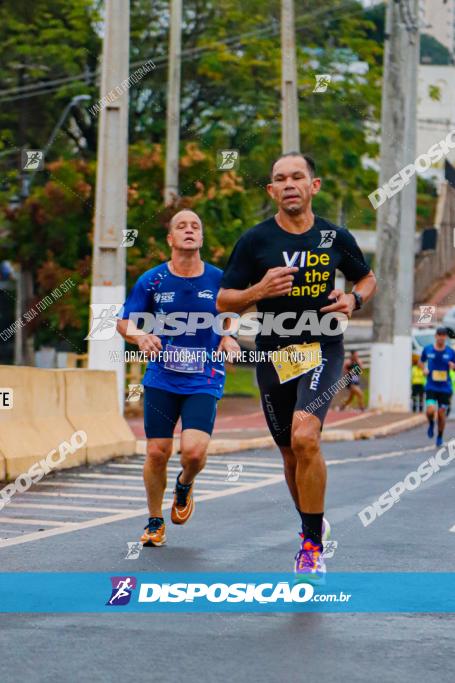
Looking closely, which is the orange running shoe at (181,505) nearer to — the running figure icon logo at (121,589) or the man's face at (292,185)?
the running figure icon logo at (121,589)

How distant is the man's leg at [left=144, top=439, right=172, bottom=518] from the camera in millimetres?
10727

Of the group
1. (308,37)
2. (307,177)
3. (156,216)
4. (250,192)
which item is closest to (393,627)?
(307,177)

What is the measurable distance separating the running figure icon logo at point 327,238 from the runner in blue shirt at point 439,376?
15.8 meters

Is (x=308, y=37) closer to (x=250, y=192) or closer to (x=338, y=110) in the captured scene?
(x=338, y=110)

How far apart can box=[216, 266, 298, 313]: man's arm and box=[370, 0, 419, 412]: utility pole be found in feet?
85.8

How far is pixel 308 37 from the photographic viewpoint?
48.6m

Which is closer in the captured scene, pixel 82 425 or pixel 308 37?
pixel 82 425

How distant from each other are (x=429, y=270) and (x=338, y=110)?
92.7 feet

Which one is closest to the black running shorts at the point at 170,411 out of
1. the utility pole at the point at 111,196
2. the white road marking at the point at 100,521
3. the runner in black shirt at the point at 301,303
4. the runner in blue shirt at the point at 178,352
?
A: the runner in blue shirt at the point at 178,352

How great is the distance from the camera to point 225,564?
9.52 meters

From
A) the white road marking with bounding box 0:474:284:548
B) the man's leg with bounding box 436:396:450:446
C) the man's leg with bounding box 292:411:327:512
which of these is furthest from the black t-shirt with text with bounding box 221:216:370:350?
the man's leg with bounding box 436:396:450:446

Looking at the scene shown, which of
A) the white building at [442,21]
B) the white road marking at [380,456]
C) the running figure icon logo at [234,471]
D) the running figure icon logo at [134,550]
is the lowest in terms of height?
the running figure icon logo at [134,550]

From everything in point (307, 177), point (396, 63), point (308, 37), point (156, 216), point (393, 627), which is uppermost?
point (308, 37)

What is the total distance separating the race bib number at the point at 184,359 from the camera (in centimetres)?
1067
